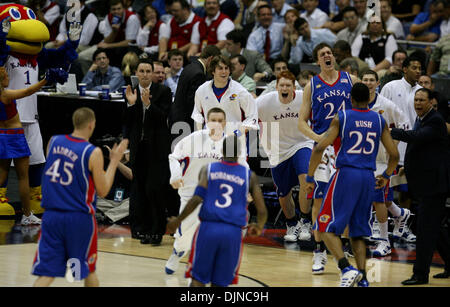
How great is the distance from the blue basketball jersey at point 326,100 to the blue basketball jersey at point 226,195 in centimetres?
295

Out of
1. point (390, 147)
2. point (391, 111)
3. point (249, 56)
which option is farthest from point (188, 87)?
point (249, 56)

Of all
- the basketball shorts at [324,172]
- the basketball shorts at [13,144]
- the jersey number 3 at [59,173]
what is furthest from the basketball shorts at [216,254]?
the basketball shorts at [13,144]

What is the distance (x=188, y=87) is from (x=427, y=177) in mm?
3369

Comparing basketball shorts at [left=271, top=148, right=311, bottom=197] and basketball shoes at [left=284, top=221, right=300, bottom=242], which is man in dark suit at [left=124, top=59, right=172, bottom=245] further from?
basketball shoes at [left=284, top=221, right=300, bottom=242]

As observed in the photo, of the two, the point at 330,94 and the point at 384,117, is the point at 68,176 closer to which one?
the point at 330,94

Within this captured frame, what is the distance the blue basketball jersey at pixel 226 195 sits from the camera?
640cm

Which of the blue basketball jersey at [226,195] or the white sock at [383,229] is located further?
the white sock at [383,229]

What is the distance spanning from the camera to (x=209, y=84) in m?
9.67

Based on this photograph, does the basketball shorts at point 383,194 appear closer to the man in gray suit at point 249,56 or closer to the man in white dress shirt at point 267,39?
the man in gray suit at point 249,56

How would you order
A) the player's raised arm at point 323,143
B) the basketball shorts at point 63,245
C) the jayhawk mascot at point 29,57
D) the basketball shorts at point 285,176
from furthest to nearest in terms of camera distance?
the jayhawk mascot at point 29,57, the basketball shorts at point 285,176, the player's raised arm at point 323,143, the basketball shorts at point 63,245

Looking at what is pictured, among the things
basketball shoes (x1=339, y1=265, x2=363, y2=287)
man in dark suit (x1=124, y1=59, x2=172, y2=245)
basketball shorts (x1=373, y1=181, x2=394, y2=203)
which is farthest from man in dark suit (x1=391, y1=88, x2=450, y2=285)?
man in dark suit (x1=124, y1=59, x2=172, y2=245)

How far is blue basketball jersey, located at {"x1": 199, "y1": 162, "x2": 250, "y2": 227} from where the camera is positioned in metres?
6.40

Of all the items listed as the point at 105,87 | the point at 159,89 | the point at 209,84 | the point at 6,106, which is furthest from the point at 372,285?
the point at 105,87

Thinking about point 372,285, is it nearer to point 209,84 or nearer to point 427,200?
point 427,200
